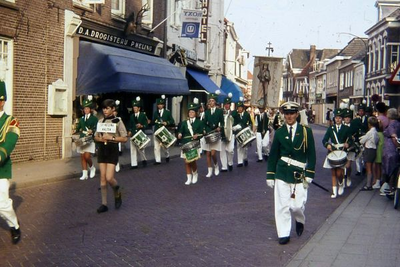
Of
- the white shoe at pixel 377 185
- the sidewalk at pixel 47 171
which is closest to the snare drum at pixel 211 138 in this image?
the sidewalk at pixel 47 171

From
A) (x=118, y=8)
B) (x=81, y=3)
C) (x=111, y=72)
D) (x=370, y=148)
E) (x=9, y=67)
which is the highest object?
(x=118, y=8)

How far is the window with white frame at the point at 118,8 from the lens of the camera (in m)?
23.2

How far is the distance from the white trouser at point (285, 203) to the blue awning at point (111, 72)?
12.8 metres

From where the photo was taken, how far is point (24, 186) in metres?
13.3

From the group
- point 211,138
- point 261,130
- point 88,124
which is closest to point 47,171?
point 88,124

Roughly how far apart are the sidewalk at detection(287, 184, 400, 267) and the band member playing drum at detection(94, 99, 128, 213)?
11.7 ft

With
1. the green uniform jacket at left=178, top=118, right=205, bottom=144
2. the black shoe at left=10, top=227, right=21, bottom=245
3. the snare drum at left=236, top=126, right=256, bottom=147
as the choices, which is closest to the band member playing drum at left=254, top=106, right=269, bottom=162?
the snare drum at left=236, top=126, right=256, bottom=147

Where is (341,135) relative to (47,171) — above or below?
above

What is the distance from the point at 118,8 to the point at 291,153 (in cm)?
1676

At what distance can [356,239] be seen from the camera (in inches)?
328

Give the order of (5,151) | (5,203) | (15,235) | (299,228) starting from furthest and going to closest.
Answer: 1. (299,228)
2. (15,235)
3. (5,203)
4. (5,151)

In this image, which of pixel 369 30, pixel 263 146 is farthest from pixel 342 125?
pixel 369 30

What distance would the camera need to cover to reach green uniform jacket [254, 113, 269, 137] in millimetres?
21141

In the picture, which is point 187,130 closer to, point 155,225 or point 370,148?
point 370,148
